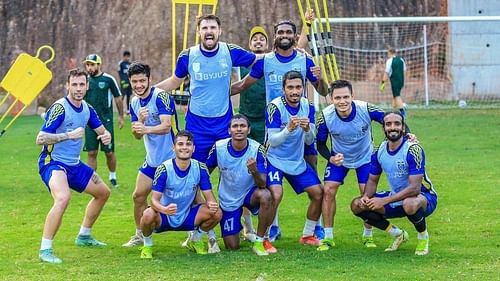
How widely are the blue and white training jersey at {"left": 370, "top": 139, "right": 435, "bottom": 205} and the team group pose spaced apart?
0.01m

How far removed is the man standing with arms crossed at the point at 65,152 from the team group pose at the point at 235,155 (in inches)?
0.5

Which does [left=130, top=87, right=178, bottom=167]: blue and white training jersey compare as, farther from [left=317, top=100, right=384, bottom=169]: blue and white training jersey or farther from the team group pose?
[left=317, top=100, right=384, bottom=169]: blue and white training jersey

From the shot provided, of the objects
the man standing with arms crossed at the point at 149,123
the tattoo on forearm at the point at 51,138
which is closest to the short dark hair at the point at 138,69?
the man standing with arms crossed at the point at 149,123

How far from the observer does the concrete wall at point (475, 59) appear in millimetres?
33031

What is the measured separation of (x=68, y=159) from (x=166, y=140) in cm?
107

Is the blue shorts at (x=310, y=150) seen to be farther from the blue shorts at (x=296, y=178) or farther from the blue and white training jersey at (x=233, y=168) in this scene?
the blue and white training jersey at (x=233, y=168)

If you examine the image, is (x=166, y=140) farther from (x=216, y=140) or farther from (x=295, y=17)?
(x=295, y=17)

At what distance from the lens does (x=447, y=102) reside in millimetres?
A: 32188

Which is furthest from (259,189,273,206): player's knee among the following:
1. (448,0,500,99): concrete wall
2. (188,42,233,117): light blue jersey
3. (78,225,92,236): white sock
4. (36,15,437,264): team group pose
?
(448,0,500,99): concrete wall

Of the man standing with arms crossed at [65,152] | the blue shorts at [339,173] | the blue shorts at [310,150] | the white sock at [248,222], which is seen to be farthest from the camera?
the white sock at [248,222]

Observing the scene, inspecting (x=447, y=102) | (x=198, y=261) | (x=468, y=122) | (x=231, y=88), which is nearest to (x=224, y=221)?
(x=198, y=261)

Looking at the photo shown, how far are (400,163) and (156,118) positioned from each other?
103 inches

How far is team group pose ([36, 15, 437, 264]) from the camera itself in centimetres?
1002

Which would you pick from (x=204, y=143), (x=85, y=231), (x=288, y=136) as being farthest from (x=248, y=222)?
(x=85, y=231)
